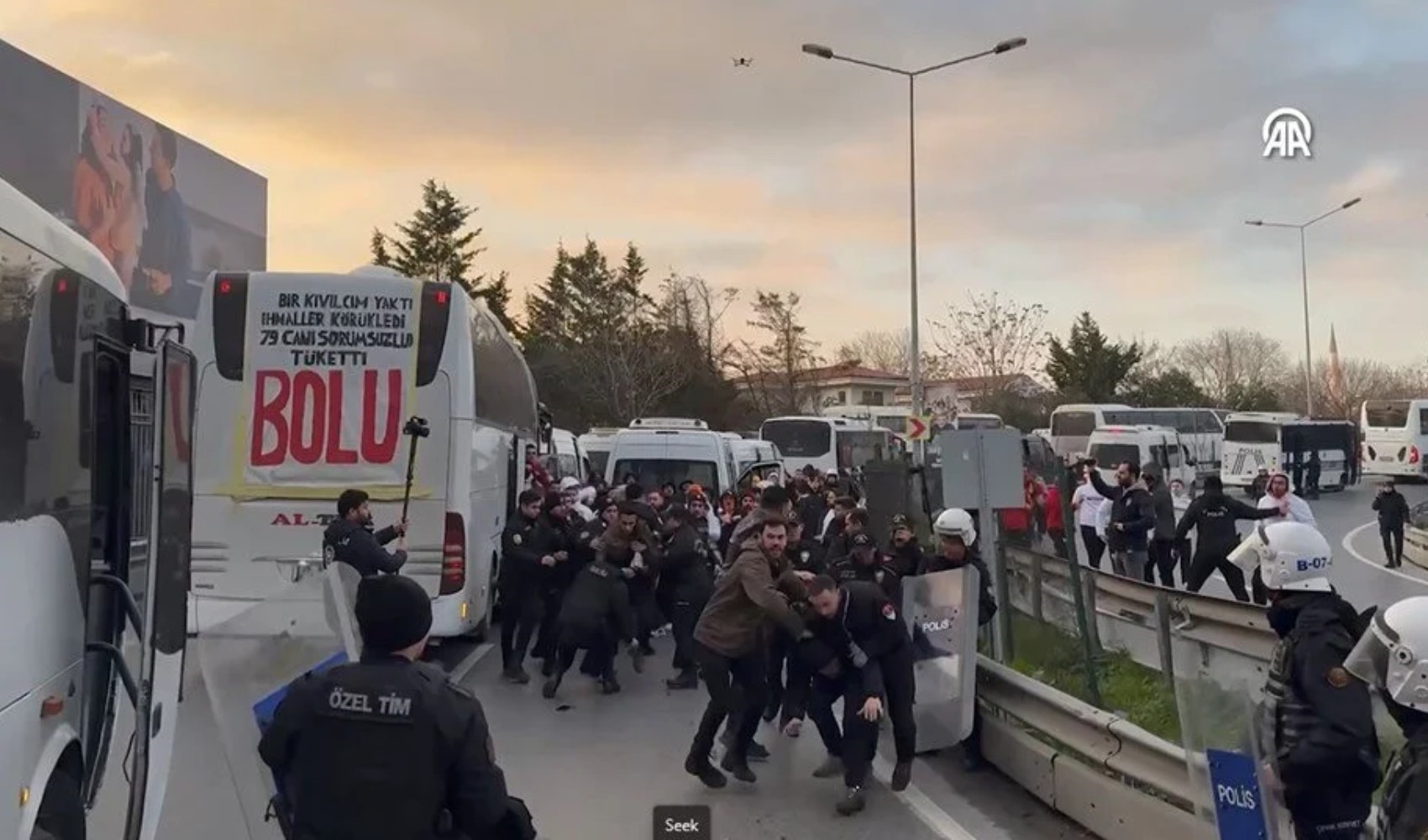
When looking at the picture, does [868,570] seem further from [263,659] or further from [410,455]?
[263,659]

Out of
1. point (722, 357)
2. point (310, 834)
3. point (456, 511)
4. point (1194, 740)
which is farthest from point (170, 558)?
point (722, 357)

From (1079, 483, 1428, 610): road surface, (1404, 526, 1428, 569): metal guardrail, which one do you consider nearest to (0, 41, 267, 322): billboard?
(1079, 483, 1428, 610): road surface

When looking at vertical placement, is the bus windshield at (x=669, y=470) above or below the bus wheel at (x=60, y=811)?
above

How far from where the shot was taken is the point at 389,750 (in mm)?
3355

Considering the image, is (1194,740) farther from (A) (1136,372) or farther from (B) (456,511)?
(A) (1136,372)

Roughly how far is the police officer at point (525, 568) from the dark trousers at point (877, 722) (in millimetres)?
4439

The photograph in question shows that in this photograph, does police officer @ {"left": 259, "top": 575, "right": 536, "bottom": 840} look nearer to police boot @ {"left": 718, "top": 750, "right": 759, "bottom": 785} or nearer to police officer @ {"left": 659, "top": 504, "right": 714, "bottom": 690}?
police boot @ {"left": 718, "top": 750, "right": 759, "bottom": 785}

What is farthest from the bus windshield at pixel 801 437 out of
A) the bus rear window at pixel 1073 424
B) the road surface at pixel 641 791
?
the road surface at pixel 641 791

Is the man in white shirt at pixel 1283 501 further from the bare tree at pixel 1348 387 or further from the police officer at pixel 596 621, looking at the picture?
the bare tree at pixel 1348 387

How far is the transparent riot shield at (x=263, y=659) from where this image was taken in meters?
4.48

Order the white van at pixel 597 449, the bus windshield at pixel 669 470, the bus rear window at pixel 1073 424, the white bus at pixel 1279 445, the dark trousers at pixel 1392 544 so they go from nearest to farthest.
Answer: the bus windshield at pixel 669 470, the dark trousers at pixel 1392 544, the white van at pixel 597 449, the white bus at pixel 1279 445, the bus rear window at pixel 1073 424

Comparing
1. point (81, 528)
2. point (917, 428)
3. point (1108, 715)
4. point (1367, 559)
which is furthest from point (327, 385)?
point (1367, 559)

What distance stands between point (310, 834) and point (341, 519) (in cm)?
620

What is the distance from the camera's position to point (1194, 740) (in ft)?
12.7
